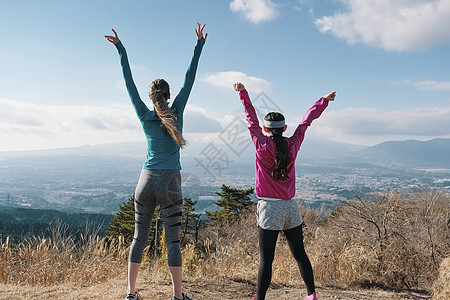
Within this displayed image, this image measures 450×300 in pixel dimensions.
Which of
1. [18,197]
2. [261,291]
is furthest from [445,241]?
[18,197]

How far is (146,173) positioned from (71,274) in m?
2.40

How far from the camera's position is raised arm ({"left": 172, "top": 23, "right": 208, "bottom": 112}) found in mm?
2635

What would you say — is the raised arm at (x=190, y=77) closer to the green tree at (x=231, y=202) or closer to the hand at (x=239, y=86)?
the hand at (x=239, y=86)

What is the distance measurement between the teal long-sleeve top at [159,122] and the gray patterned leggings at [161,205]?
0.08 m

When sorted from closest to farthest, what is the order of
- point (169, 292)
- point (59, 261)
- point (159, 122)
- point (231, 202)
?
point (159, 122) < point (169, 292) < point (59, 261) < point (231, 202)

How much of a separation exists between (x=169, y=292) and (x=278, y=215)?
1.64 m

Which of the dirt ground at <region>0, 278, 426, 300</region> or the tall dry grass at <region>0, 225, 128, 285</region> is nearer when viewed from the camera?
the dirt ground at <region>0, 278, 426, 300</region>

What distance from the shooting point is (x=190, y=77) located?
269 centimetres

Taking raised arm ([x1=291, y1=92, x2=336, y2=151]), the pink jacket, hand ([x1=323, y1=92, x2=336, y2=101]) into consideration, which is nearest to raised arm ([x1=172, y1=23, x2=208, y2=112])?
the pink jacket

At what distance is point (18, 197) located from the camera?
289 ft

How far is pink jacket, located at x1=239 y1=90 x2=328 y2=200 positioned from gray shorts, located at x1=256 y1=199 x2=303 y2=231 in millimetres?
54

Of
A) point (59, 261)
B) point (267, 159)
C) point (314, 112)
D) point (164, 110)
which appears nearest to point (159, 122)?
point (164, 110)

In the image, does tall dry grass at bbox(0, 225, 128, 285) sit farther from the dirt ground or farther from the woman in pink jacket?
the woman in pink jacket

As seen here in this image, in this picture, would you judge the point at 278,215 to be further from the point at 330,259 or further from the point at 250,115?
the point at 330,259
